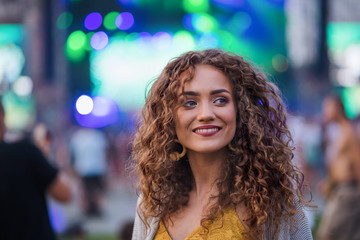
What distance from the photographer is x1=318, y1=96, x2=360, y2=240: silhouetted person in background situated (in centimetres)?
451

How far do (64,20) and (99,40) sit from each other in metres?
1.23

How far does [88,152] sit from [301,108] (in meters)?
7.13

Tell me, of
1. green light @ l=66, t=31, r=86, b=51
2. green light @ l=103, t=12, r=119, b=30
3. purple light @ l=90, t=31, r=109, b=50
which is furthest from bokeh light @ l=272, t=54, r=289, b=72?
green light @ l=66, t=31, r=86, b=51

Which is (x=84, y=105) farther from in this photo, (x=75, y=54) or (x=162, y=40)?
(x=162, y=40)

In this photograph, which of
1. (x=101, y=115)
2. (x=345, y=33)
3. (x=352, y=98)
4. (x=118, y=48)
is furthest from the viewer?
(x=352, y=98)

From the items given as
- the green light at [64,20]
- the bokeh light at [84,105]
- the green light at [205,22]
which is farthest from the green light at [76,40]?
the green light at [205,22]

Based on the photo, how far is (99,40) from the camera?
13750 mm

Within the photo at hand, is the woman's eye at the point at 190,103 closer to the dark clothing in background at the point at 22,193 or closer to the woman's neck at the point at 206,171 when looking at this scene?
the woman's neck at the point at 206,171

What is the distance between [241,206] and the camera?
1.87 m

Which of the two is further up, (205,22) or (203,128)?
(205,22)

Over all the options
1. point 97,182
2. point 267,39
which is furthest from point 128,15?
point 97,182

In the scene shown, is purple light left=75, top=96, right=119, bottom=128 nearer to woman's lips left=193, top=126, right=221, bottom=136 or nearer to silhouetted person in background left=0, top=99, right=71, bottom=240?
silhouetted person in background left=0, top=99, right=71, bottom=240

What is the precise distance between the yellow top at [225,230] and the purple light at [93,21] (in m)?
12.2

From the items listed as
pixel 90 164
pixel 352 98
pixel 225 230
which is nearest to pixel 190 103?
pixel 225 230
